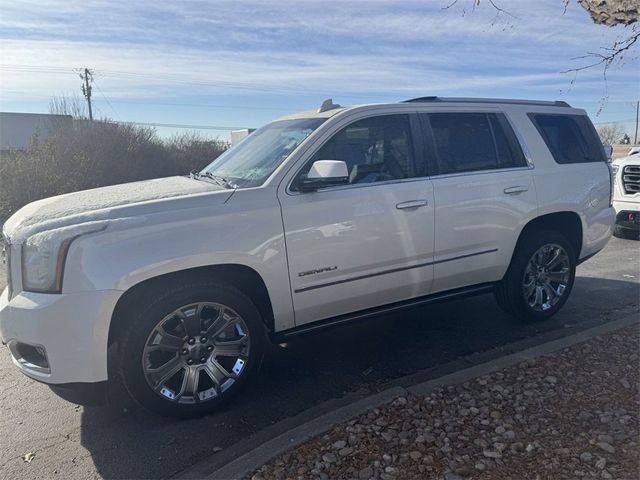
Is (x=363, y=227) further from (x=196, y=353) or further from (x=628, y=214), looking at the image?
(x=628, y=214)

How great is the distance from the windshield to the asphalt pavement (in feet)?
5.03

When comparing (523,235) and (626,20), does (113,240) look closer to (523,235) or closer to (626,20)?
(626,20)

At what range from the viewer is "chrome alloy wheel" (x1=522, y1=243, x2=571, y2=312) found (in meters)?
4.78

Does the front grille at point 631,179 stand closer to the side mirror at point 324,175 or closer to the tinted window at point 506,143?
the tinted window at point 506,143

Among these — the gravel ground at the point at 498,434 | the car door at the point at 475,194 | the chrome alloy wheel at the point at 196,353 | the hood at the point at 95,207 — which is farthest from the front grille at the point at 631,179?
the chrome alloy wheel at the point at 196,353

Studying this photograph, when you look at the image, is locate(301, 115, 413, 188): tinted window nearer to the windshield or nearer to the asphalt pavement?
the windshield

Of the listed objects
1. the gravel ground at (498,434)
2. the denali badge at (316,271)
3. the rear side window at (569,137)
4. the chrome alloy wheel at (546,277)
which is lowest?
the gravel ground at (498,434)

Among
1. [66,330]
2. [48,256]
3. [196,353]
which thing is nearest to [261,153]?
[196,353]

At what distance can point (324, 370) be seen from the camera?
4.01 m

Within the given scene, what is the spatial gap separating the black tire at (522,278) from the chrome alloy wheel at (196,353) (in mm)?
2567

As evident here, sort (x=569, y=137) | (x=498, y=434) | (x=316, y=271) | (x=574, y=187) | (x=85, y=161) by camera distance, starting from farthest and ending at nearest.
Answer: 1. (x=85, y=161)
2. (x=569, y=137)
3. (x=574, y=187)
4. (x=316, y=271)
5. (x=498, y=434)

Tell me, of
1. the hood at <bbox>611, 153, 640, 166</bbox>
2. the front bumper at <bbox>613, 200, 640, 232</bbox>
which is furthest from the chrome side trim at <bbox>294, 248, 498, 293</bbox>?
the hood at <bbox>611, 153, 640, 166</bbox>

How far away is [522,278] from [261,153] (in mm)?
2628

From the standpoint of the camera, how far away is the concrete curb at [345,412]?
2.66 meters
